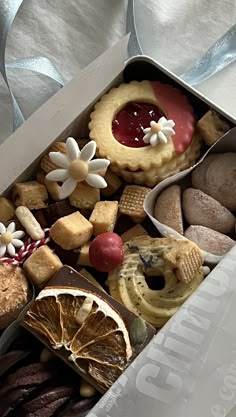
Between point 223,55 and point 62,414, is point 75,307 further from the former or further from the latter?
point 223,55

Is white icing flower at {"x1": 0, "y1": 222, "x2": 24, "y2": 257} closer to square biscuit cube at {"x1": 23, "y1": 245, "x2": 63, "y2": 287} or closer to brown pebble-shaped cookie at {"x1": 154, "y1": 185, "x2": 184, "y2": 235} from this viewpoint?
square biscuit cube at {"x1": 23, "y1": 245, "x2": 63, "y2": 287}

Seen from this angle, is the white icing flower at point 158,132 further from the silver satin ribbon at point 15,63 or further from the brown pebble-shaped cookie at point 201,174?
the silver satin ribbon at point 15,63

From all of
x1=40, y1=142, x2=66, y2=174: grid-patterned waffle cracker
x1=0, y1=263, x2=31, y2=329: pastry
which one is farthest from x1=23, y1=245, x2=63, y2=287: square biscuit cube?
x1=40, y1=142, x2=66, y2=174: grid-patterned waffle cracker

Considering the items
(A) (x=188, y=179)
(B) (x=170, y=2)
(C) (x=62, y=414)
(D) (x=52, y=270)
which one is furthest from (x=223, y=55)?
(C) (x=62, y=414)

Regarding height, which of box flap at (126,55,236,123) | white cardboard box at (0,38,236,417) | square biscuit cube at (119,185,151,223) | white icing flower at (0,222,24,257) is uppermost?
white icing flower at (0,222,24,257)

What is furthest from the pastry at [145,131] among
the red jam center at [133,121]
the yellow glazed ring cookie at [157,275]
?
the yellow glazed ring cookie at [157,275]

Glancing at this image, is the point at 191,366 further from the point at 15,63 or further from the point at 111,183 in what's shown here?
the point at 15,63
